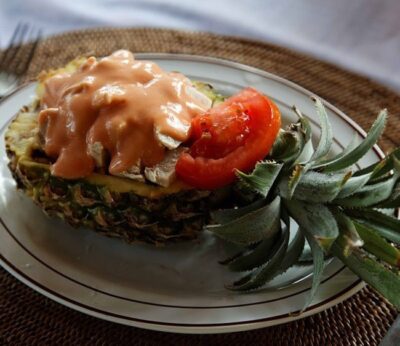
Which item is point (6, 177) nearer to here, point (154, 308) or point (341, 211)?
point (154, 308)

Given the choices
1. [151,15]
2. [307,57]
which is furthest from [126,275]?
[151,15]

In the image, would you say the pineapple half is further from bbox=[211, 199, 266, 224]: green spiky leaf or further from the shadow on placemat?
the shadow on placemat

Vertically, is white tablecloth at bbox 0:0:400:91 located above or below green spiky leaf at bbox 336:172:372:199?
below

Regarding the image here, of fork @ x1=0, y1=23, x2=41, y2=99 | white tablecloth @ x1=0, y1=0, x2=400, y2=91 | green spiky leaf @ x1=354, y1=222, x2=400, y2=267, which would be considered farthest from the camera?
white tablecloth @ x1=0, y1=0, x2=400, y2=91

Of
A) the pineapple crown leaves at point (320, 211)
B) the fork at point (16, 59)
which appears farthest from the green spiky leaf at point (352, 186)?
the fork at point (16, 59)

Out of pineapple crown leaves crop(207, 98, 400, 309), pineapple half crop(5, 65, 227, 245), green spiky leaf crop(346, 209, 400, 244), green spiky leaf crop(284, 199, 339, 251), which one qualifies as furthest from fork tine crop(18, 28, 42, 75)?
green spiky leaf crop(346, 209, 400, 244)
